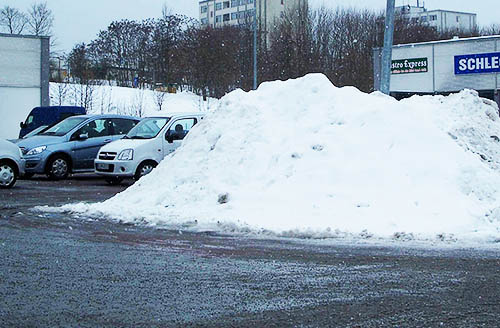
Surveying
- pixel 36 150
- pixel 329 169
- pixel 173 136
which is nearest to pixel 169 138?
pixel 173 136

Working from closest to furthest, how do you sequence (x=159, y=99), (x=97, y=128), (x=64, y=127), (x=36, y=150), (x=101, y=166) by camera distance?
(x=101, y=166) < (x=36, y=150) < (x=97, y=128) < (x=64, y=127) < (x=159, y=99)

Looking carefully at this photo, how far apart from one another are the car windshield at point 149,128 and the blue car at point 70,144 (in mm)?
2286

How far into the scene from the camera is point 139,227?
11445 millimetres

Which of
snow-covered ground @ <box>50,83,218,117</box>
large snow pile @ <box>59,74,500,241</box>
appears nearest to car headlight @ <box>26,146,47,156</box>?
large snow pile @ <box>59,74,500,241</box>

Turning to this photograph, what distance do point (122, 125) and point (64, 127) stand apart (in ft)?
5.32

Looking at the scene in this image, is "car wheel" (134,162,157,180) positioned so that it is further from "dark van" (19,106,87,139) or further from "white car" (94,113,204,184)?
"dark van" (19,106,87,139)

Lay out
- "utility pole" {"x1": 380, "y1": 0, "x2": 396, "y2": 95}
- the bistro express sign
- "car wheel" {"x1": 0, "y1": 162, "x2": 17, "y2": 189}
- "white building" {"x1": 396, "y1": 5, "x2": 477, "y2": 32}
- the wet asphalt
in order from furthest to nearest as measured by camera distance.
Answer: "white building" {"x1": 396, "y1": 5, "x2": 477, "y2": 32} → the bistro express sign → "car wheel" {"x1": 0, "y1": 162, "x2": 17, "y2": 189} → "utility pole" {"x1": 380, "y1": 0, "x2": 396, "y2": 95} → the wet asphalt

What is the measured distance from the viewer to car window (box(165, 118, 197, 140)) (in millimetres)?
19344

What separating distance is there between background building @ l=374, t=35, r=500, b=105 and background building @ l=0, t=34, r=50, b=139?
1724 cm

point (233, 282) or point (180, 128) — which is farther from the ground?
point (180, 128)

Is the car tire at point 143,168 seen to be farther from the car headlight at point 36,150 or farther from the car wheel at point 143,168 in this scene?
the car headlight at point 36,150

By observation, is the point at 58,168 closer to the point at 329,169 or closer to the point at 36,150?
the point at 36,150

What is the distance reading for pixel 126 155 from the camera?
1889 centimetres

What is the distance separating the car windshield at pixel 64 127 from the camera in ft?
71.7
